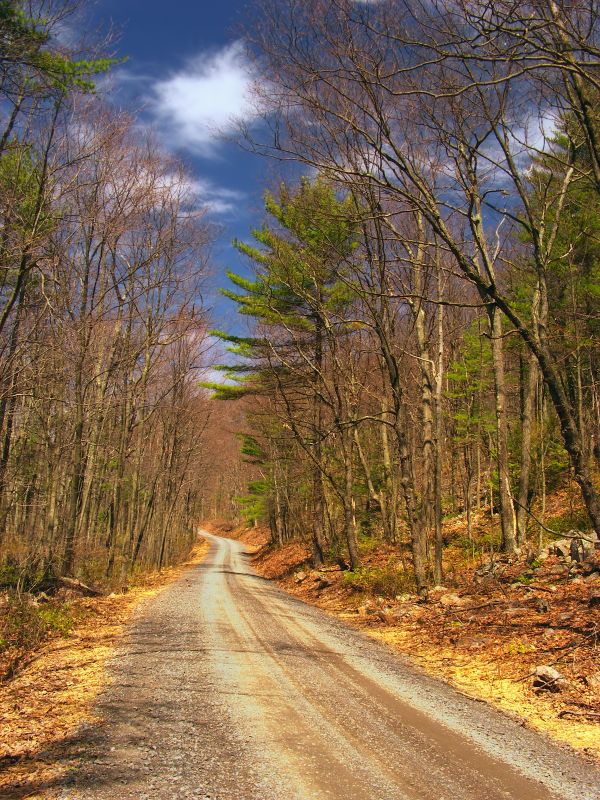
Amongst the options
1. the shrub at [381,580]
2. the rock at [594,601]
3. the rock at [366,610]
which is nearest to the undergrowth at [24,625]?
the rock at [366,610]

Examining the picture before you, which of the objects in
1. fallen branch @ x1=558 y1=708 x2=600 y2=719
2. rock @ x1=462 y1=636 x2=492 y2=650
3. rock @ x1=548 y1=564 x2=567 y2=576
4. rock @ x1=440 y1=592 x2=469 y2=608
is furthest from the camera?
rock @ x1=440 y1=592 x2=469 y2=608

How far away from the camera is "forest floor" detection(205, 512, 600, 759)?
5.15m

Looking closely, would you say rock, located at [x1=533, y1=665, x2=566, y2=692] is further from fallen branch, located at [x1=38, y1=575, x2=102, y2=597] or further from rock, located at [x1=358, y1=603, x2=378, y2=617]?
fallen branch, located at [x1=38, y1=575, x2=102, y2=597]

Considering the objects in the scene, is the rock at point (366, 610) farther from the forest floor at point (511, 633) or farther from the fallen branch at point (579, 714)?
the fallen branch at point (579, 714)

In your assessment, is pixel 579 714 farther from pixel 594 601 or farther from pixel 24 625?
pixel 24 625

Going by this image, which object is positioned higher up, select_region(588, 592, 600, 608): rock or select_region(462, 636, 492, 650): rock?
select_region(588, 592, 600, 608): rock

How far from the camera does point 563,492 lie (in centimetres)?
1689

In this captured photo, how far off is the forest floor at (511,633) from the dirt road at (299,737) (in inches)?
19.0

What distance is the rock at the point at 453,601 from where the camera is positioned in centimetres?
934

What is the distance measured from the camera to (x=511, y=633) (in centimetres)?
727

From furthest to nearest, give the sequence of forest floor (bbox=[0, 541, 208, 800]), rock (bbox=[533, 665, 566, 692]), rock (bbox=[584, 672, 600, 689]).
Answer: rock (bbox=[533, 665, 566, 692])
rock (bbox=[584, 672, 600, 689])
forest floor (bbox=[0, 541, 208, 800])

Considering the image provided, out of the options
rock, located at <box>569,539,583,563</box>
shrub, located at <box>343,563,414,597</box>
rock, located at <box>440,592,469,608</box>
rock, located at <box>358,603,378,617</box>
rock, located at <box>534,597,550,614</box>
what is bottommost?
rock, located at <box>358,603,378,617</box>

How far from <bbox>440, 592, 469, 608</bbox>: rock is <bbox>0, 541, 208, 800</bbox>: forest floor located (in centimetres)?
559

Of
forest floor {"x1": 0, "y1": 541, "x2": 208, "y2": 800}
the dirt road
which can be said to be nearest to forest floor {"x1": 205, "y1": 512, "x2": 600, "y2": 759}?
the dirt road
